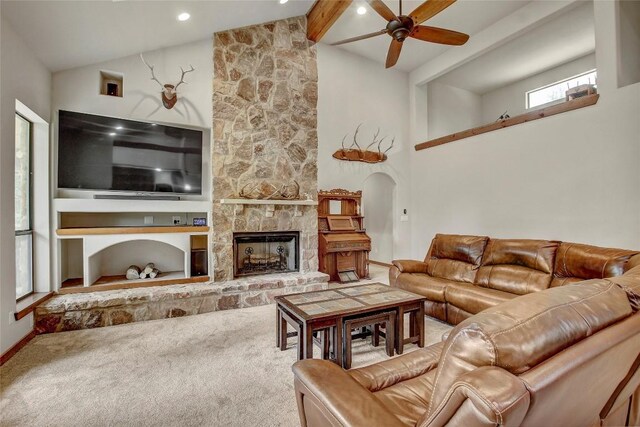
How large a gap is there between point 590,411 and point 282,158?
170 inches

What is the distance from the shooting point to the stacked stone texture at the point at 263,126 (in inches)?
170

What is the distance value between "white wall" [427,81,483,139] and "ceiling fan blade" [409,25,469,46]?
333 cm

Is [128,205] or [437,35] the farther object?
[128,205]

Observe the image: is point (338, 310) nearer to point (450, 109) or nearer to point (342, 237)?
point (342, 237)

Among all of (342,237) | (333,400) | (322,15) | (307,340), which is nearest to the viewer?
(333,400)

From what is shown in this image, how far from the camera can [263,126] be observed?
4.65 metres

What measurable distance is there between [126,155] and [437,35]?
3.83m

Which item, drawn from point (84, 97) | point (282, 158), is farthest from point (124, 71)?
point (282, 158)

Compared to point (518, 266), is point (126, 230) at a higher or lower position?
higher

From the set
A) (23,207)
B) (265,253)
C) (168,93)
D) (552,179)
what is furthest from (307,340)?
(552,179)

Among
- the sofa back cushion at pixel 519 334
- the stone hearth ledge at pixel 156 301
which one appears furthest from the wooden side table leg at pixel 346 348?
the stone hearth ledge at pixel 156 301

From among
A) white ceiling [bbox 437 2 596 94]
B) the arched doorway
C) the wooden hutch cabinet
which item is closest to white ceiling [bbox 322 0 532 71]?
white ceiling [bbox 437 2 596 94]

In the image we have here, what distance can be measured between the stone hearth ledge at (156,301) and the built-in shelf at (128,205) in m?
0.97

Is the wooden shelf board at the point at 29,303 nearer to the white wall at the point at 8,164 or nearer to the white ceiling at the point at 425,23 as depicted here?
the white wall at the point at 8,164
